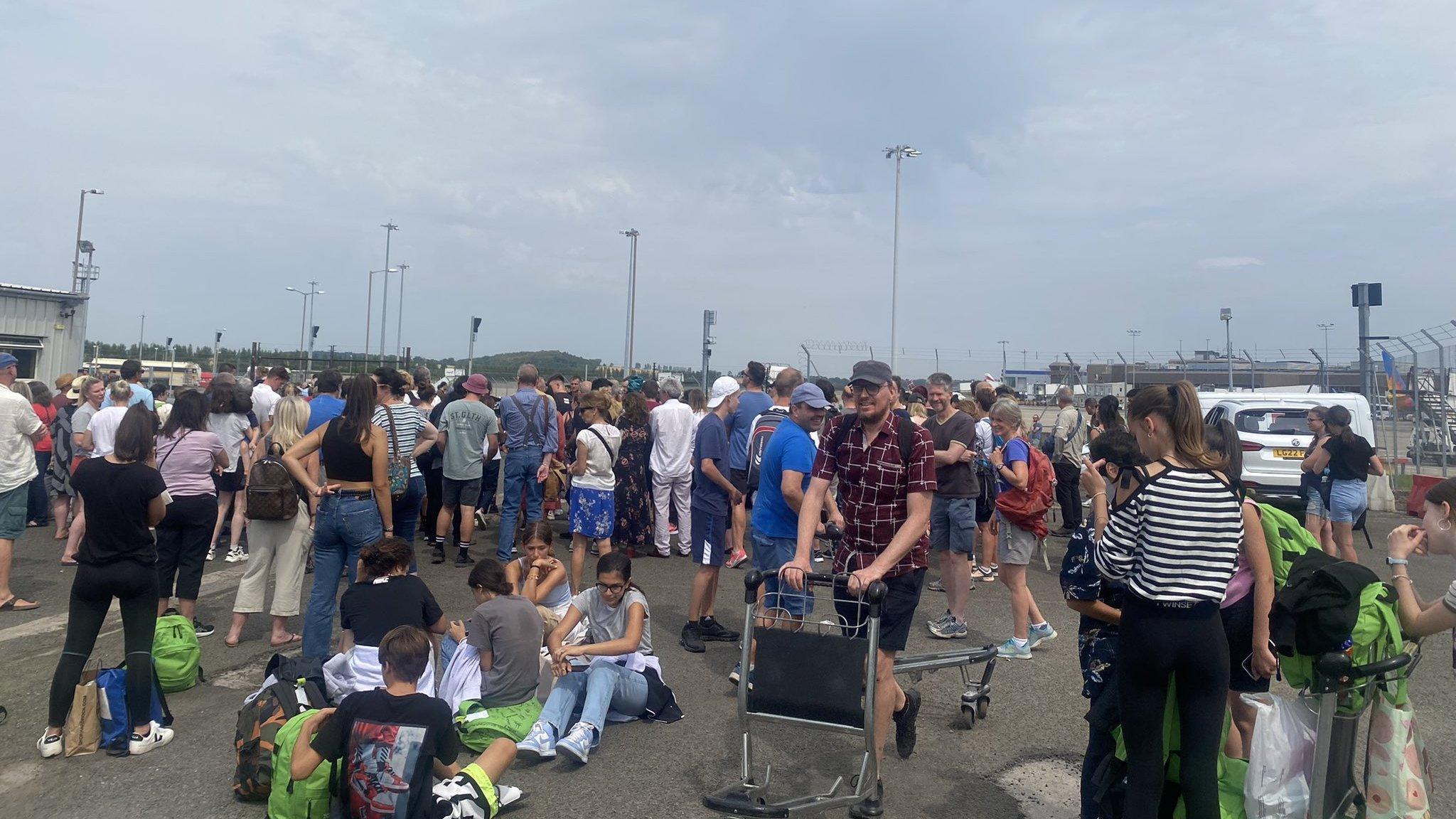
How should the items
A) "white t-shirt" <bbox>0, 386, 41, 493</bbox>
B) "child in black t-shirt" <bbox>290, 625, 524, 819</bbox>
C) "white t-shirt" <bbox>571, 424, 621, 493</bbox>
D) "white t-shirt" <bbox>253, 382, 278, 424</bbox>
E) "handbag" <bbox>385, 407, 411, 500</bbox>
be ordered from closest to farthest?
"child in black t-shirt" <bbox>290, 625, 524, 819</bbox> < "white t-shirt" <bbox>0, 386, 41, 493</bbox> < "handbag" <bbox>385, 407, 411, 500</bbox> < "white t-shirt" <bbox>571, 424, 621, 493</bbox> < "white t-shirt" <bbox>253, 382, 278, 424</bbox>

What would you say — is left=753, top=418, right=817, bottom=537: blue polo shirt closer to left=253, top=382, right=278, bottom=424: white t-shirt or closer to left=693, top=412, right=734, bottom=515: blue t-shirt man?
left=693, top=412, right=734, bottom=515: blue t-shirt man

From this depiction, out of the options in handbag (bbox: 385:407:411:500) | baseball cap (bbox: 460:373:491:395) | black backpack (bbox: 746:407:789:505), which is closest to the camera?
black backpack (bbox: 746:407:789:505)

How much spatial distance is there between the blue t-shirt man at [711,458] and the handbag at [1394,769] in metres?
4.47

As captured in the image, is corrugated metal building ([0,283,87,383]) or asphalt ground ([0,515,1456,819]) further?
corrugated metal building ([0,283,87,383])

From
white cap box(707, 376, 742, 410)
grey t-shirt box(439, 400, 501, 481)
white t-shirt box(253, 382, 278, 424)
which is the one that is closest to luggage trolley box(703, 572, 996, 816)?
white cap box(707, 376, 742, 410)

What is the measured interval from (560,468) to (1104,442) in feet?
23.0

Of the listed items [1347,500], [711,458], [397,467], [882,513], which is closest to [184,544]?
[397,467]

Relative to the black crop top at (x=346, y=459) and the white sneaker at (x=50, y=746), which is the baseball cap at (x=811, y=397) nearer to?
the black crop top at (x=346, y=459)

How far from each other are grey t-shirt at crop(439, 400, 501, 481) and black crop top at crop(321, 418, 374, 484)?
3316 mm

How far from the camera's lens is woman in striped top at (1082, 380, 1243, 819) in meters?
3.15

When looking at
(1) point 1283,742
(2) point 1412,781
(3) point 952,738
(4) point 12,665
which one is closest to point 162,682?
(4) point 12,665

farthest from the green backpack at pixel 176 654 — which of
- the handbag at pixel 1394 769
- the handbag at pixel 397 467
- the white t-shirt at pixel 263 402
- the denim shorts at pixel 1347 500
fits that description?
the denim shorts at pixel 1347 500

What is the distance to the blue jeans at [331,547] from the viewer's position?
562cm

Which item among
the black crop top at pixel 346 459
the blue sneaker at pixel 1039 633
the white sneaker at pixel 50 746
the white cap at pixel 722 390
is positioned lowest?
the white sneaker at pixel 50 746
